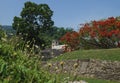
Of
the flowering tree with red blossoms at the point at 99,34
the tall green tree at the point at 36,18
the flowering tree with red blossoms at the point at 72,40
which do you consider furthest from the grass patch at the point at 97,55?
the tall green tree at the point at 36,18

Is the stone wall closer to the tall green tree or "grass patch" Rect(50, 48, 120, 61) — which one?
"grass patch" Rect(50, 48, 120, 61)

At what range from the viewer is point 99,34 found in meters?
32.6

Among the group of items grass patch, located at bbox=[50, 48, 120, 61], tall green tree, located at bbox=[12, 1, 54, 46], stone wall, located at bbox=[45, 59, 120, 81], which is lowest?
stone wall, located at bbox=[45, 59, 120, 81]

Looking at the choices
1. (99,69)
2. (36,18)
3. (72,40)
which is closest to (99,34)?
(72,40)

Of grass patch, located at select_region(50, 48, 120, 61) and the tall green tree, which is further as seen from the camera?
the tall green tree

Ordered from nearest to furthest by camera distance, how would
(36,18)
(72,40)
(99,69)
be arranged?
(99,69)
(72,40)
(36,18)

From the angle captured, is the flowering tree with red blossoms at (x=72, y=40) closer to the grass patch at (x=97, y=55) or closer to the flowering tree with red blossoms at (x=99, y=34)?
the flowering tree with red blossoms at (x=99, y=34)

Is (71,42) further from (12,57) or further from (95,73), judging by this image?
(12,57)

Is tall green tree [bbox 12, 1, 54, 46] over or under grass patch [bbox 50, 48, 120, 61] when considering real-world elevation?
over

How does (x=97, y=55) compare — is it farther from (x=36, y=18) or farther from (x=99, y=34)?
(x=36, y=18)

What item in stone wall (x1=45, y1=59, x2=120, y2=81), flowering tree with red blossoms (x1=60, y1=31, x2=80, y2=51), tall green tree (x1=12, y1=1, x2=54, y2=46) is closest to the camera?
stone wall (x1=45, y1=59, x2=120, y2=81)

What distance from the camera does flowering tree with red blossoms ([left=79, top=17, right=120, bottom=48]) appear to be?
108 ft

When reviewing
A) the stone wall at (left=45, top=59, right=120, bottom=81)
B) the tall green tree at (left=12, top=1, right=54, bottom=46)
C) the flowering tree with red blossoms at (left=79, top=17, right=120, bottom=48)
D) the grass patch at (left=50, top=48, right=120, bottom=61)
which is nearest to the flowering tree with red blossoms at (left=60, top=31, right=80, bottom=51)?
the flowering tree with red blossoms at (left=79, top=17, right=120, bottom=48)

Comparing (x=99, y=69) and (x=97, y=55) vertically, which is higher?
(x=97, y=55)
